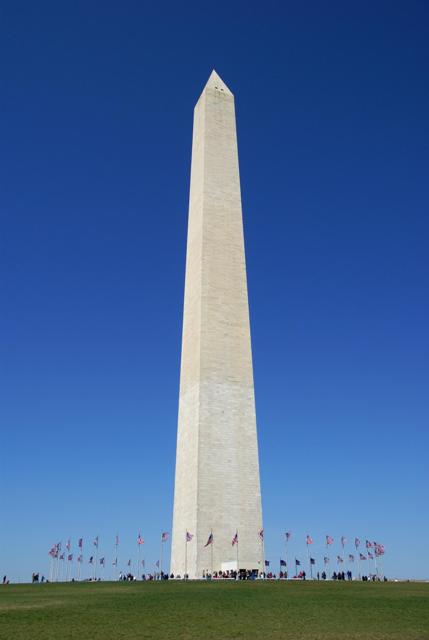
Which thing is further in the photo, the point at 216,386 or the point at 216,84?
the point at 216,84

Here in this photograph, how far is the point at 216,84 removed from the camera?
56.4 m

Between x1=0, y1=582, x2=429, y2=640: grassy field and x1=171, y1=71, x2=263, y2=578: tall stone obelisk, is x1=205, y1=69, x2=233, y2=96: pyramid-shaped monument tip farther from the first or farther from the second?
x1=0, y1=582, x2=429, y2=640: grassy field

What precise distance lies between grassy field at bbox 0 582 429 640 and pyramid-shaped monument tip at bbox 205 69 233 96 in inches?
1607

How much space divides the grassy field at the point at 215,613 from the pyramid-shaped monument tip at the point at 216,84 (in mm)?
40827

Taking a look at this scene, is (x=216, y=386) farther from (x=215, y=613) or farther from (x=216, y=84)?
(x=216, y=84)

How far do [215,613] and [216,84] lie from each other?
45.5 m

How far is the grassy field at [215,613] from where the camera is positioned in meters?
19.3

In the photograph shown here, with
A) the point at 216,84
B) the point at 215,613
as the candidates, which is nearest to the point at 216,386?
the point at 215,613

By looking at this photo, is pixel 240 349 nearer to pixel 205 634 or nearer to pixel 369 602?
pixel 369 602

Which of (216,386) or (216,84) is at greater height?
(216,84)

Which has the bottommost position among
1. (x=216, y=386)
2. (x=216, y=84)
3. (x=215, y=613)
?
(x=215, y=613)

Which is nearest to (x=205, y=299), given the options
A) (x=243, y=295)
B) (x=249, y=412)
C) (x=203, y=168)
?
(x=243, y=295)

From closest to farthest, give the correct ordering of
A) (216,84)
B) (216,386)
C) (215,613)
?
(215,613)
(216,386)
(216,84)

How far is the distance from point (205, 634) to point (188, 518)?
74.7 feet
